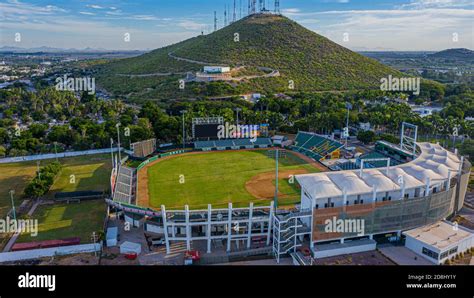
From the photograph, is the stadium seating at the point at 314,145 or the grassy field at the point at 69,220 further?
the stadium seating at the point at 314,145

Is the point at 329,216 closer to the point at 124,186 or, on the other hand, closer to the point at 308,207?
the point at 308,207

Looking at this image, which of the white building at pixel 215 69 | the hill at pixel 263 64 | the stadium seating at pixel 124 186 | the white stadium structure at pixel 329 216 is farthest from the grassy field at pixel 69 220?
the white building at pixel 215 69

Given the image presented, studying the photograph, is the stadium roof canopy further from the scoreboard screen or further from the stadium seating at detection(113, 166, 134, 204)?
the scoreboard screen

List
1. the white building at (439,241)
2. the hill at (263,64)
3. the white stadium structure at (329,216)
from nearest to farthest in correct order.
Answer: the white building at (439,241)
the white stadium structure at (329,216)
the hill at (263,64)

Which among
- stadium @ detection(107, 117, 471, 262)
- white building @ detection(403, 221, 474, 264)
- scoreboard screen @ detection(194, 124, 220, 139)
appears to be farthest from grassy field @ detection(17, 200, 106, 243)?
white building @ detection(403, 221, 474, 264)

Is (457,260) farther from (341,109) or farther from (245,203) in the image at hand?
(341,109)

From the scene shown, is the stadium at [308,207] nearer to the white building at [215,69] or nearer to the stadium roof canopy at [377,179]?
the stadium roof canopy at [377,179]

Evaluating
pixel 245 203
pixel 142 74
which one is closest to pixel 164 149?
pixel 245 203

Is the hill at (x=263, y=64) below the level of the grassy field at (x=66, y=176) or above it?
above
